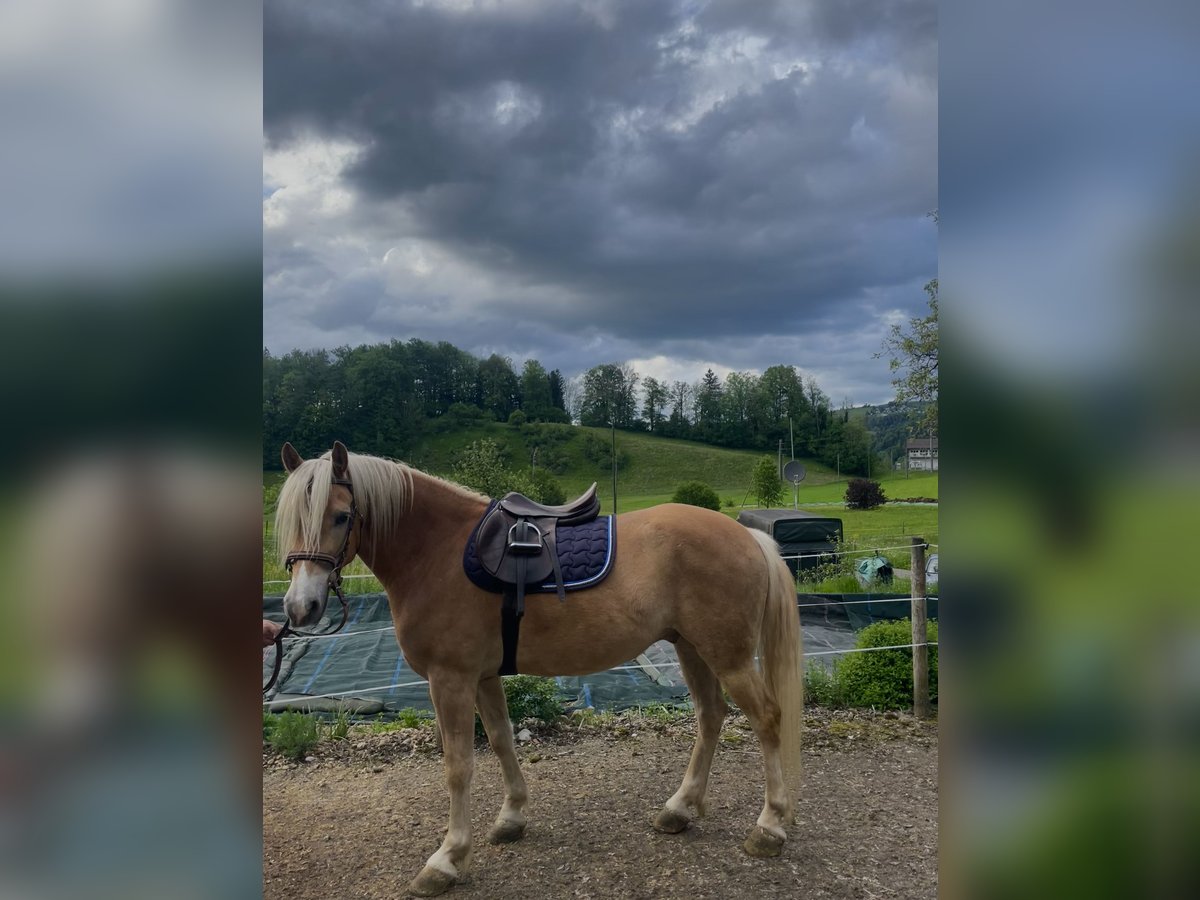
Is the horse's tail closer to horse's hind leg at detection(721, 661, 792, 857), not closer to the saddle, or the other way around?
horse's hind leg at detection(721, 661, 792, 857)

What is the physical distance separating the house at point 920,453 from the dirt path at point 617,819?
6780 millimetres

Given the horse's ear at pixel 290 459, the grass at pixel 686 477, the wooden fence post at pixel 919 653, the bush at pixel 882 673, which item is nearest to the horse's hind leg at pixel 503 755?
the horse's ear at pixel 290 459

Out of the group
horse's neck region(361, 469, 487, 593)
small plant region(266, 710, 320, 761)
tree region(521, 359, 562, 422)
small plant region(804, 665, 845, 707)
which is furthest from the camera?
tree region(521, 359, 562, 422)

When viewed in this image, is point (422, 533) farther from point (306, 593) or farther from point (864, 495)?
point (864, 495)

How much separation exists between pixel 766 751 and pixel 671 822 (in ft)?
2.10

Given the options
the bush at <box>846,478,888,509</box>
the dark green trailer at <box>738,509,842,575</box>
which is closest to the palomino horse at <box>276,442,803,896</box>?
the dark green trailer at <box>738,509,842,575</box>

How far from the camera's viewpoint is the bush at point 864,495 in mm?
12734

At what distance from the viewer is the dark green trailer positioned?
10445 millimetres

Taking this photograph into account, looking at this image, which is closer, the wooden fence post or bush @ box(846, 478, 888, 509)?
the wooden fence post

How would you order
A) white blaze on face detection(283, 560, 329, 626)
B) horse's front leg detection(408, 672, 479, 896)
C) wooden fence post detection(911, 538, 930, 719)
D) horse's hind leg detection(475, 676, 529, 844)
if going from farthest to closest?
wooden fence post detection(911, 538, 930, 719) → horse's hind leg detection(475, 676, 529, 844) → horse's front leg detection(408, 672, 479, 896) → white blaze on face detection(283, 560, 329, 626)
